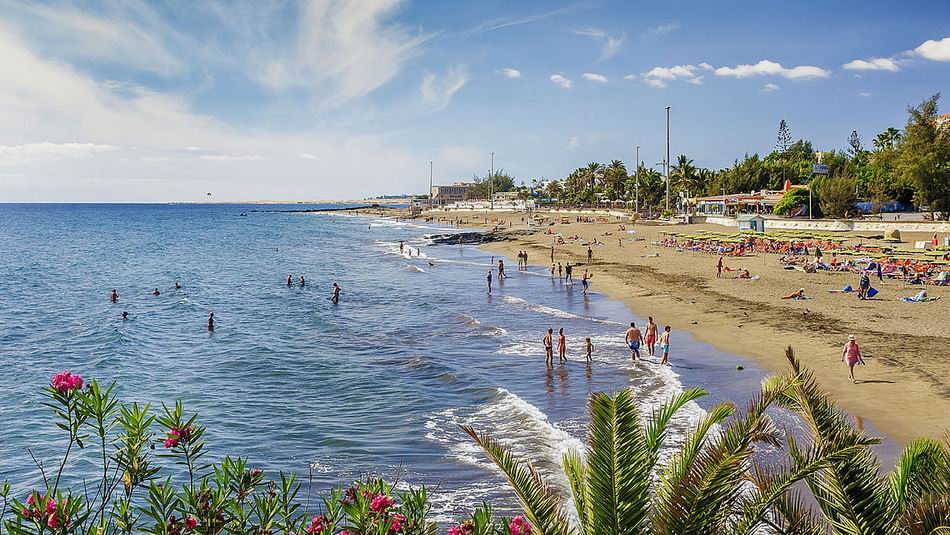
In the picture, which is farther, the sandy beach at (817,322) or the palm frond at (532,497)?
the sandy beach at (817,322)

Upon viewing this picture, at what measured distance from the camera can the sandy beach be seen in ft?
49.5

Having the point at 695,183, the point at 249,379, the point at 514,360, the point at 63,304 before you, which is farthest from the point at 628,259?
the point at 695,183

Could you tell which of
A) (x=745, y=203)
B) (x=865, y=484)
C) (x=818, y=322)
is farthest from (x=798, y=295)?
(x=745, y=203)

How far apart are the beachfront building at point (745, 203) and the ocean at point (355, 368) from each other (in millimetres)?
37171

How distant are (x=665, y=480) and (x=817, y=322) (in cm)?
2123

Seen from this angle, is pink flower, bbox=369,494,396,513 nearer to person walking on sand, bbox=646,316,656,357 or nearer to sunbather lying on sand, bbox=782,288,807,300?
person walking on sand, bbox=646,316,656,357

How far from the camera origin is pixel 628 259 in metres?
47.3

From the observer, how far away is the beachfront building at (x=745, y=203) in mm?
70250

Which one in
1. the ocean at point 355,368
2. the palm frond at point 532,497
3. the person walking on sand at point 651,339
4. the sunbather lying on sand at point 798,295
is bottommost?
the ocean at point 355,368

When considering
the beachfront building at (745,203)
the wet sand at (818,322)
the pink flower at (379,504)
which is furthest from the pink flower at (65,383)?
the beachfront building at (745,203)

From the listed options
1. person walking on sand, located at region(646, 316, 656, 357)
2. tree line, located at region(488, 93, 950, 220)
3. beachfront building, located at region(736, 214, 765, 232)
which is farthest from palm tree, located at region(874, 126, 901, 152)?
person walking on sand, located at region(646, 316, 656, 357)

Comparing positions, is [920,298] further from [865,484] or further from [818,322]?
[865,484]

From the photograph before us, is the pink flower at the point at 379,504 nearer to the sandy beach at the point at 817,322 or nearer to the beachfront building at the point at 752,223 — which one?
the sandy beach at the point at 817,322

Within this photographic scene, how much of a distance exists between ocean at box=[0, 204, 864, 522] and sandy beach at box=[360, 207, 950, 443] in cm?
177
